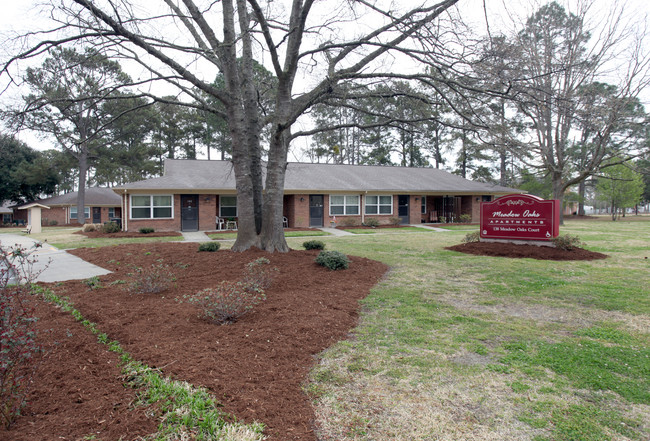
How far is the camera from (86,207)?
117 feet

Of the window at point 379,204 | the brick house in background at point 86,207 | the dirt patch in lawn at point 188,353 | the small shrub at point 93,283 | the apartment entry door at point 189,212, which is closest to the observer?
the dirt patch in lawn at point 188,353

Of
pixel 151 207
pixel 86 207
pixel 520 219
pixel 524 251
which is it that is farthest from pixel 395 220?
pixel 86 207

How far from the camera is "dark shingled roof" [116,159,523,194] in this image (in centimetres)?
2028

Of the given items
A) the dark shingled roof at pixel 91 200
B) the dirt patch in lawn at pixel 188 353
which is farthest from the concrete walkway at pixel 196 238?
the dark shingled roof at pixel 91 200

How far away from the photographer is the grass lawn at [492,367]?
2.45 meters

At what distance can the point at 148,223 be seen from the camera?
19531mm

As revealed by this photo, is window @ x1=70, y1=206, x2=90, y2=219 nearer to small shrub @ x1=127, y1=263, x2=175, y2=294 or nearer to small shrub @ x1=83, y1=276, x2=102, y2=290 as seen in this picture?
small shrub @ x1=83, y1=276, x2=102, y2=290

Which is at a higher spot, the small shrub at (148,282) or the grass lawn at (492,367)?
the small shrub at (148,282)

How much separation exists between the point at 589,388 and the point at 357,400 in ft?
6.53

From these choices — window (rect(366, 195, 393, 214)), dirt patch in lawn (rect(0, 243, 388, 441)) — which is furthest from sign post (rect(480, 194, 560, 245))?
window (rect(366, 195, 393, 214))

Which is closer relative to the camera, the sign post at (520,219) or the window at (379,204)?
the sign post at (520,219)

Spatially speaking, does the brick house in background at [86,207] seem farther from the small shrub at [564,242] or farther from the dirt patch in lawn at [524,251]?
the small shrub at [564,242]

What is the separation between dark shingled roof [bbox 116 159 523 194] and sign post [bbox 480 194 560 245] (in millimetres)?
11814

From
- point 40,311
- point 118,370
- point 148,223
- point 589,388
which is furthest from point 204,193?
point 589,388
